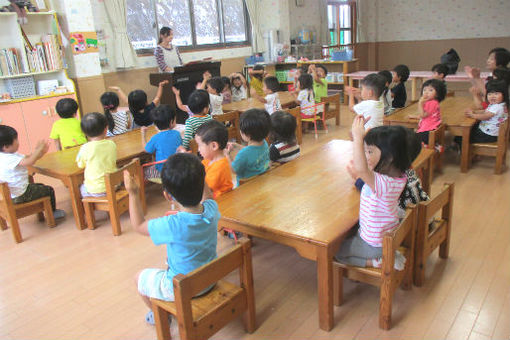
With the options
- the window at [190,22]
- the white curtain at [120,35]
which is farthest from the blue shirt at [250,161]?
the window at [190,22]

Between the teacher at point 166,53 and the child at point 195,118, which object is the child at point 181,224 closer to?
the child at point 195,118

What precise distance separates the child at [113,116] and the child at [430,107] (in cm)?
292

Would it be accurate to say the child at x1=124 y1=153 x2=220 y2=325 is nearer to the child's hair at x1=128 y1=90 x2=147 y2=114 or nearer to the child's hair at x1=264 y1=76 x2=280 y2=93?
the child's hair at x1=128 y1=90 x2=147 y2=114

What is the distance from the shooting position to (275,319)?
2.02 metres

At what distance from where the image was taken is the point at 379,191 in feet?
5.78

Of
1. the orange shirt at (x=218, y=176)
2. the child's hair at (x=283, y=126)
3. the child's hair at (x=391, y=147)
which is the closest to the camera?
the child's hair at (x=391, y=147)

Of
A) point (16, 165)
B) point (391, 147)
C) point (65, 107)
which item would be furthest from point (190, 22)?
point (391, 147)

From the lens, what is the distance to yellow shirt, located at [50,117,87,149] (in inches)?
143

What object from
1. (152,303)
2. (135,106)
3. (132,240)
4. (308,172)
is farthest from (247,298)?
(135,106)

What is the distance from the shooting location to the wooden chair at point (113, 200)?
2.89 meters

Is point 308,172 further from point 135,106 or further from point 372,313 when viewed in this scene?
point 135,106

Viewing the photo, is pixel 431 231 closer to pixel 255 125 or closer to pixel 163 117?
pixel 255 125

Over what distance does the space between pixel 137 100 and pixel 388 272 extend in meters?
3.20

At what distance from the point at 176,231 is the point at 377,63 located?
10.2 meters
